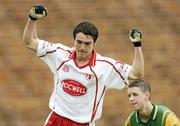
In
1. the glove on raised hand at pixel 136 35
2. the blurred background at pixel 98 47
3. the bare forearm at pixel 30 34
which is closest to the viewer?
the glove on raised hand at pixel 136 35

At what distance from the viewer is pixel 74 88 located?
945 cm

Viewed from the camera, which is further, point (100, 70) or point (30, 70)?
point (30, 70)

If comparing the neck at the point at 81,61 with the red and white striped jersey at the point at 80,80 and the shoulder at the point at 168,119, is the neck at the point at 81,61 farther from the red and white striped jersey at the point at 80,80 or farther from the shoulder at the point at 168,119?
the shoulder at the point at 168,119

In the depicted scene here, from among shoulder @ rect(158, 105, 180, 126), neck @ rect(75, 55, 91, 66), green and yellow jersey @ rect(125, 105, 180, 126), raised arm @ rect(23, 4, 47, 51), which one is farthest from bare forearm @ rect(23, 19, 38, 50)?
shoulder @ rect(158, 105, 180, 126)

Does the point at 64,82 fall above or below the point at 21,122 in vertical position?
above

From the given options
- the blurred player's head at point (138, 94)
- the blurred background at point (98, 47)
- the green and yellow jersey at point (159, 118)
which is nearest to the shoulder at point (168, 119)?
the green and yellow jersey at point (159, 118)

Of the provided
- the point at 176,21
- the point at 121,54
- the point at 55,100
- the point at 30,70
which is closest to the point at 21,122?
the point at 30,70

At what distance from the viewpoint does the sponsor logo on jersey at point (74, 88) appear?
9443mm

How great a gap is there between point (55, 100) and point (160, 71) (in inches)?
187

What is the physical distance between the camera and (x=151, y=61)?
1423 cm

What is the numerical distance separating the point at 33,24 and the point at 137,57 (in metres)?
0.97

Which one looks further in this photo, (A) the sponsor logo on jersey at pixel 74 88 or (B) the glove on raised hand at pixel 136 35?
(A) the sponsor logo on jersey at pixel 74 88

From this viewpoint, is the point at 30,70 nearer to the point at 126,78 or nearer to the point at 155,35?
the point at 155,35

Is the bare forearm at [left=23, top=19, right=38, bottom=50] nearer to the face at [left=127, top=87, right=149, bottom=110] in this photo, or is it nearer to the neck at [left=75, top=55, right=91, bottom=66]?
the neck at [left=75, top=55, right=91, bottom=66]
